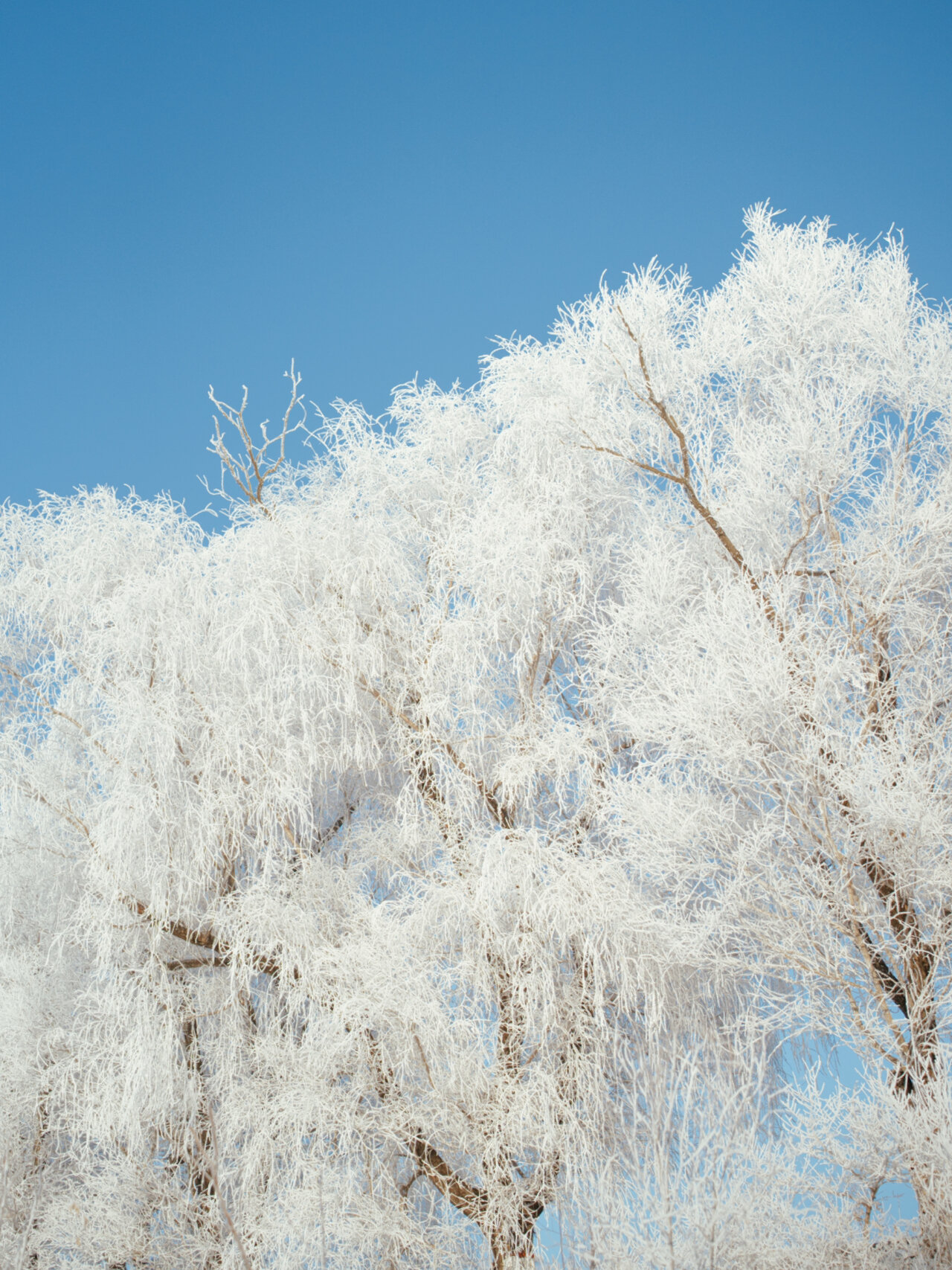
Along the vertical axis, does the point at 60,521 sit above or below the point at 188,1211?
above

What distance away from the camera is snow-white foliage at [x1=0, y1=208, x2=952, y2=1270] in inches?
211

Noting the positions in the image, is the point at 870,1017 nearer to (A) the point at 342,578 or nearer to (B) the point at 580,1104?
(B) the point at 580,1104

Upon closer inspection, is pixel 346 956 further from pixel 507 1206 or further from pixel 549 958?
pixel 507 1206

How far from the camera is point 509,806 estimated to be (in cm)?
657

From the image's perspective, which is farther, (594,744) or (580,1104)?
(594,744)

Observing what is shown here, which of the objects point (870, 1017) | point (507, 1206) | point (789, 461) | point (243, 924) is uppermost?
point (789, 461)

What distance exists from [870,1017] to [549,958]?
170cm

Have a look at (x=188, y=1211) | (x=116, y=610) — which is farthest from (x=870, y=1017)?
(x=116, y=610)

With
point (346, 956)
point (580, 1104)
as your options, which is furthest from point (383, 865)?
point (580, 1104)

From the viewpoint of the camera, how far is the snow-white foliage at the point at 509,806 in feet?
17.6

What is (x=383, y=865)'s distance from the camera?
6.81m

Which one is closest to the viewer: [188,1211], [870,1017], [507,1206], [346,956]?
[870,1017]

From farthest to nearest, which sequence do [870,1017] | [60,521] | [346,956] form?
1. [60,521]
2. [346,956]
3. [870,1017]

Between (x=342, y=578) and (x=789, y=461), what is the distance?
3166 millimetres
